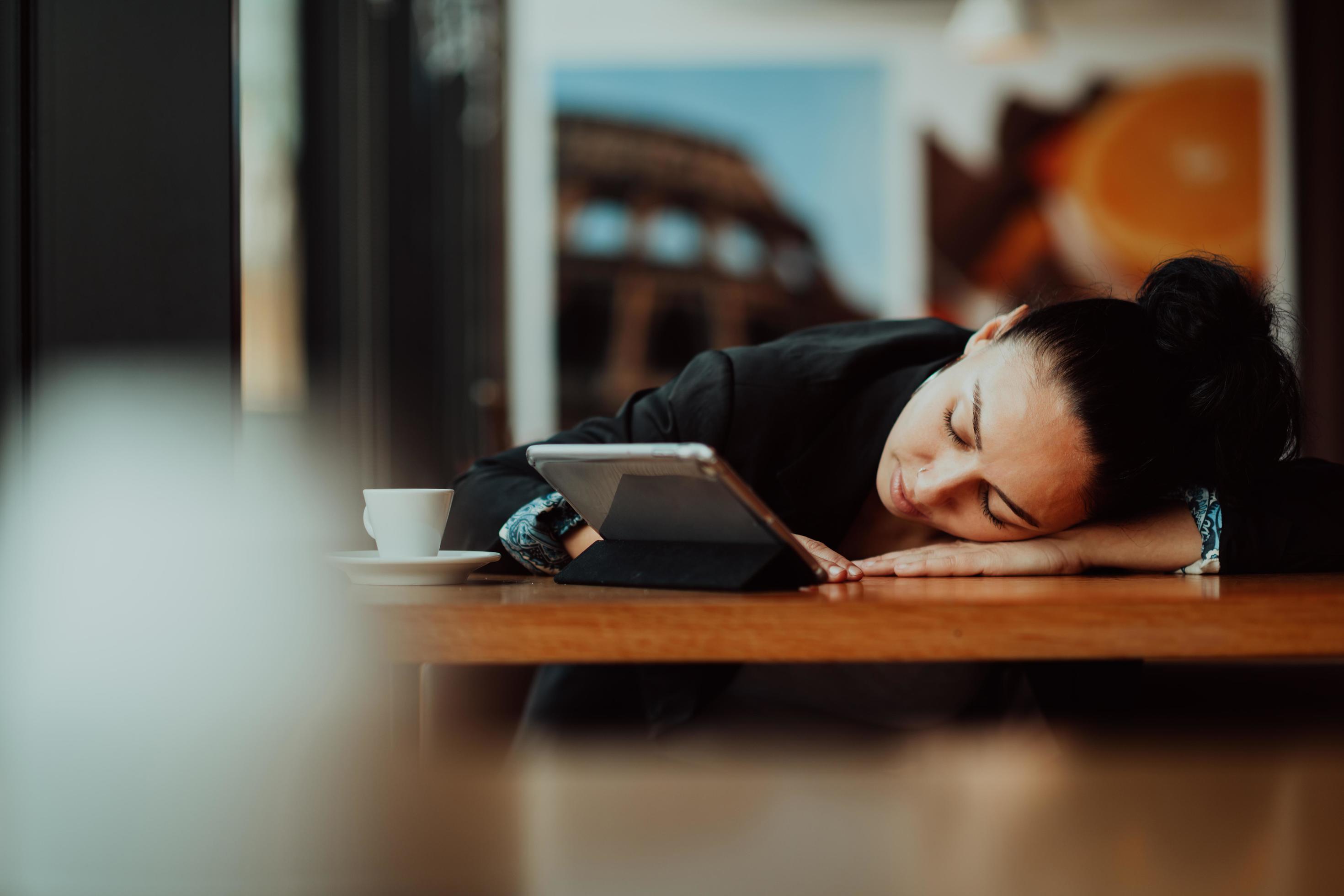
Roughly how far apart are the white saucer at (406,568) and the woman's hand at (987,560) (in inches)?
14.2

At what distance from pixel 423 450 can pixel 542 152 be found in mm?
1992

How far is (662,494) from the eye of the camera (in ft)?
2.77

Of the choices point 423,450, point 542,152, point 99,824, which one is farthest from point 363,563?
point 542,152

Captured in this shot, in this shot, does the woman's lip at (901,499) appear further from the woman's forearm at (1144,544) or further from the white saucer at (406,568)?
the white saucer at (406,568)

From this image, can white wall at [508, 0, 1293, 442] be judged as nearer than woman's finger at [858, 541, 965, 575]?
No

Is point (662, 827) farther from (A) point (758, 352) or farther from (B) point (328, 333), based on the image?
(B) point (328, 333)

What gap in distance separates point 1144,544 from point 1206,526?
0.22 ft

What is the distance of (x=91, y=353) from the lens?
101 cm

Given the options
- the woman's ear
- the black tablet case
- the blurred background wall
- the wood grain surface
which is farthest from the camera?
the blurred background wall

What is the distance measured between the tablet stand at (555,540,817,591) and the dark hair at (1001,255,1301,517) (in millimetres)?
408

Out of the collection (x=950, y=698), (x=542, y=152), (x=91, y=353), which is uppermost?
(x=542, y=152)

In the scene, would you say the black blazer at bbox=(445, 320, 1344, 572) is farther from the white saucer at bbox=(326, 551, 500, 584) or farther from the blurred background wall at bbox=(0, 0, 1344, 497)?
the blurred background wall at bbox=(0, 0, 1344, 497)

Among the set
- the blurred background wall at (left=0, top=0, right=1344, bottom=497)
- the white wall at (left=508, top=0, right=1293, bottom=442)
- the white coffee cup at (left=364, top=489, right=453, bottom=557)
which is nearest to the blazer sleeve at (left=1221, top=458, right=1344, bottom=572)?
the white coffee cup at (left=364, top=489, right=453, bottom=557)

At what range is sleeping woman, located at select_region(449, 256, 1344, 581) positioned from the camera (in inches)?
43.5
